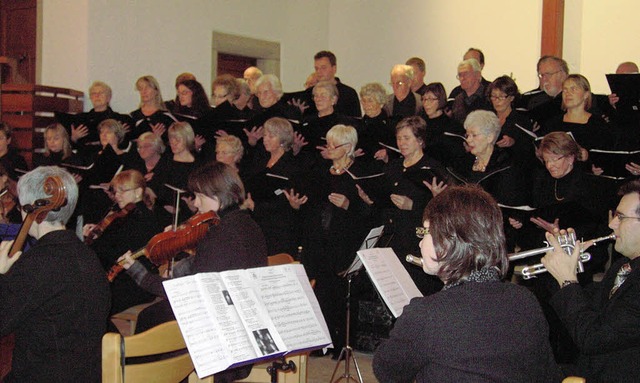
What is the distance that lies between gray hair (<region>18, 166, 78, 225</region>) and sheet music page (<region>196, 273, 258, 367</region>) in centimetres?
70

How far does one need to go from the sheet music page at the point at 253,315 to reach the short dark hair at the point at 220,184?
3.07 ft

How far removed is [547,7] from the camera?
9250 mm

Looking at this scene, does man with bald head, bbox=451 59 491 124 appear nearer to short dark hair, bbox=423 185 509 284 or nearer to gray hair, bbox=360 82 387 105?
gray hair, bbox=360 82 387 105

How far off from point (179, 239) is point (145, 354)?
4.69ft

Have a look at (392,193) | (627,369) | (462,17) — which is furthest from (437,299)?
(462,17)

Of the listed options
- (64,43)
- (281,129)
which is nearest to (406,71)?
(281,129)

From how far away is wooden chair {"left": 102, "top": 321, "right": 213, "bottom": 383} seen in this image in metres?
2.59

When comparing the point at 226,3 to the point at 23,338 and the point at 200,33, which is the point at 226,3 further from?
the point at 23,338

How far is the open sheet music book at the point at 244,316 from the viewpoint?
267 centimetres

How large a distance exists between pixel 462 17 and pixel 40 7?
16.9 feet

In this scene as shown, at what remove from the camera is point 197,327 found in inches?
105

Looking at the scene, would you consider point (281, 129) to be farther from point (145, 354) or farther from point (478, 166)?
point (145, 354)

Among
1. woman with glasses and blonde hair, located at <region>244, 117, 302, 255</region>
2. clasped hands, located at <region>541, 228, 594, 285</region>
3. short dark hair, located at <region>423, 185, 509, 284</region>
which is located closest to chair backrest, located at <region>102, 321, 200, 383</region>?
short dark hair, located at <region>423, 185, 509, 284</region>

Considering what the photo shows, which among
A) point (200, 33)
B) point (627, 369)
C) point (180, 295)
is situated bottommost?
point (627, 369)
